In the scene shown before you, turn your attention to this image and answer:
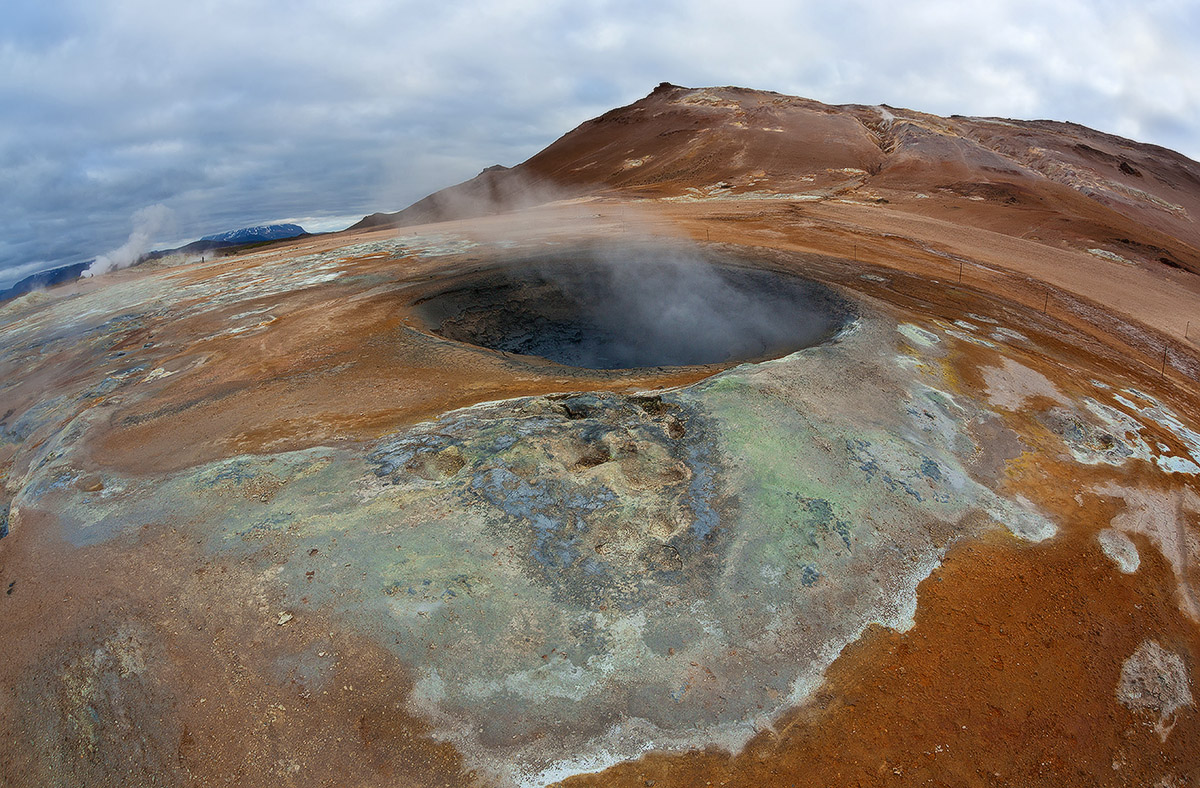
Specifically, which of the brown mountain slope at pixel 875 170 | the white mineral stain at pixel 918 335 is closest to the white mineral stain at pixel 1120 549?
the white mineral stain at pixel 918 335

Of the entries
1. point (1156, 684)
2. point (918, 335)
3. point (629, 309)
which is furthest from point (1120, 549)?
point (629, 309)

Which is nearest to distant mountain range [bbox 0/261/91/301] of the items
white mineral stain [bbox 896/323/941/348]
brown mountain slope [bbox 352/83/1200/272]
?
brown mountain slope [bbox 352/83/1200/272]

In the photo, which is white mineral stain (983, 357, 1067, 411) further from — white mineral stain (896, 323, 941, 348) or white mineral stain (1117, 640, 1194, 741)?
white mineral stain (1117, 640, 1194, 741)

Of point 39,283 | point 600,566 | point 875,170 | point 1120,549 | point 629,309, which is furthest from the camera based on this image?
point 39,283

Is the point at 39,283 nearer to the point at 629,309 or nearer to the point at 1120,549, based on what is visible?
the point at 629,309

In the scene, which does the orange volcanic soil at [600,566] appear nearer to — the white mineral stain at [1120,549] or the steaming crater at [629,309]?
the white mineral stain at [1120,549]

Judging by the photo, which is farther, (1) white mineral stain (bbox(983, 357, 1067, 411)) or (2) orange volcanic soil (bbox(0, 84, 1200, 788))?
(1) white mineral stain (bbox(983, 357, 1067, 411))
